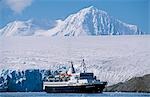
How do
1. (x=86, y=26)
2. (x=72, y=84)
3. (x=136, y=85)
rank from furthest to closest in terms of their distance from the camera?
1. (x=72, y=84)
2. (x=136, y=85)
3. (x=86, y=26)

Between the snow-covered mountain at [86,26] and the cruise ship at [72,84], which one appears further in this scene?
the cruise ship at [72,84]

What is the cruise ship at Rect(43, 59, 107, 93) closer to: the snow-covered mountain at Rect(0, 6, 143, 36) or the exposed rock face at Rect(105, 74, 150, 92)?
the exposed rock face at Rect(105, 74, 150, 92)

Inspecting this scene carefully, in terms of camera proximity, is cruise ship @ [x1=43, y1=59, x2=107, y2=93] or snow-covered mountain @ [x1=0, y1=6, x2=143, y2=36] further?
cruise ship @ [x1=43, y1=59, x2=107, y2=93]

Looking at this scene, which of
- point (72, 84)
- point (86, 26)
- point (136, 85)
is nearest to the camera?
point (86, 26)

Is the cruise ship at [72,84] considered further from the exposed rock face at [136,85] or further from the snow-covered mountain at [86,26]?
the snow-covered mountain at [86,26]

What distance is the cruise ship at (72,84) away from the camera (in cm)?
1179

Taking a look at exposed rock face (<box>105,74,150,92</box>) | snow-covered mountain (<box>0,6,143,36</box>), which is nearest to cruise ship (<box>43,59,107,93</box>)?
exposed rock face (<box>105,74,150,92</box>)

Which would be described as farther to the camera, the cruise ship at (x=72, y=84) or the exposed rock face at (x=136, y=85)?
the cruise ship at (x=72, y=84)

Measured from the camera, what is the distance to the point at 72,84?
1248cm

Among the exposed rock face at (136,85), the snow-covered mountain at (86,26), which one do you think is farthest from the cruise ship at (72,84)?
the snow-covered mountain at (86,26)

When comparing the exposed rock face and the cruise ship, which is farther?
the cruise ship

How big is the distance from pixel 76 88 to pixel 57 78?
1.02 meters

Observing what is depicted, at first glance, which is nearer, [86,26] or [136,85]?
[86,26]

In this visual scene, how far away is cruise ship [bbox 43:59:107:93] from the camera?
1179 centimetres
